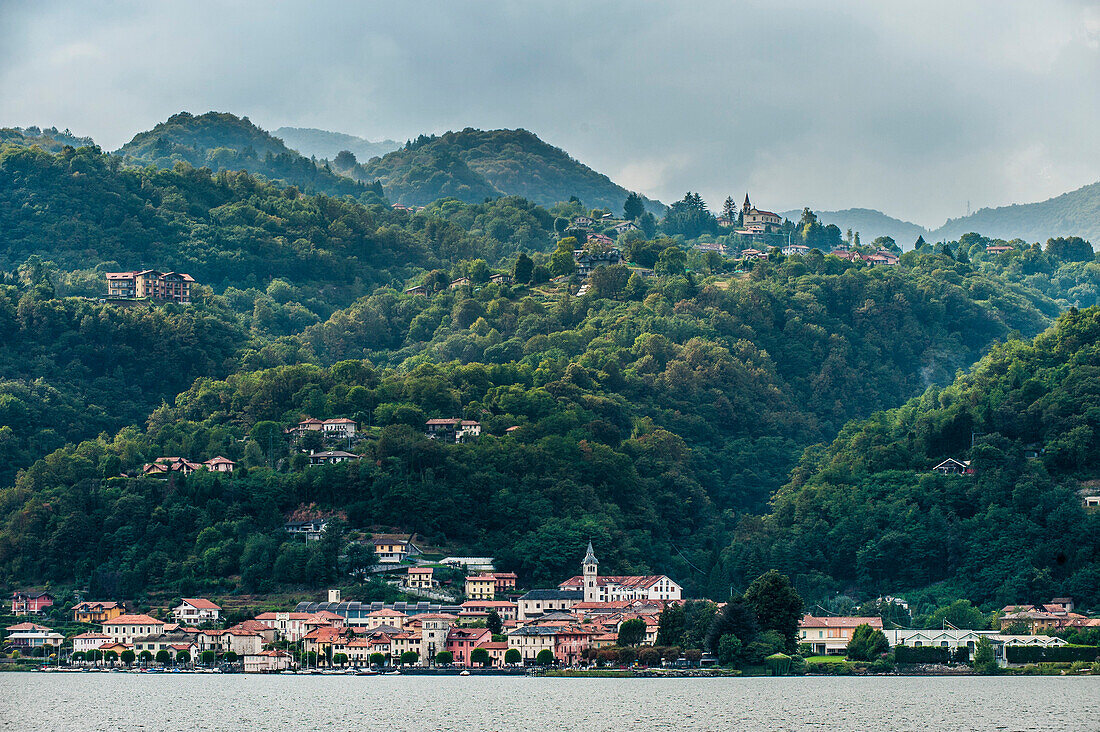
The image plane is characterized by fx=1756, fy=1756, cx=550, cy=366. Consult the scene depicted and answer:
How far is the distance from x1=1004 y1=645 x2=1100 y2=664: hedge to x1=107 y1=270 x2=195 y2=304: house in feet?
310

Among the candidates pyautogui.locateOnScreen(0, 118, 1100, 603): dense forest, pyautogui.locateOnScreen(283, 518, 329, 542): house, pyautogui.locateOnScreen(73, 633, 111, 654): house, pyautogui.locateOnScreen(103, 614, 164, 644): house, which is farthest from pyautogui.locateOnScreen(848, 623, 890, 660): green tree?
pyautogui.locateOnScreen(73, 633, 111, 654): house

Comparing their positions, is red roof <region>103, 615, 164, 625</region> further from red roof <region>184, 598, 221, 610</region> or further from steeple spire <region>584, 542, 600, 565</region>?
steeple spire <region>584, 542, 600, 565</region>

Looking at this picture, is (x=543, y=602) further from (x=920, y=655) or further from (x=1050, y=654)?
(x=1050, y=654)

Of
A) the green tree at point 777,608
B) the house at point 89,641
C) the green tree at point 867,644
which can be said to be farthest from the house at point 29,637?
the green tree at point 867,644

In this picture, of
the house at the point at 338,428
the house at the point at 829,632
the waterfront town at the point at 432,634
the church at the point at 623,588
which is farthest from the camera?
the house at the point at 338,428

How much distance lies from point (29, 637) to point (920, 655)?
4887 centimetres

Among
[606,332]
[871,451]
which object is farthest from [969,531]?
[606,332]

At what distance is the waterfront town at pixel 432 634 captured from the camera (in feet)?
303

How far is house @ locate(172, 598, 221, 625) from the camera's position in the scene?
10100cm

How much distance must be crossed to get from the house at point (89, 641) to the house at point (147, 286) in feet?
214

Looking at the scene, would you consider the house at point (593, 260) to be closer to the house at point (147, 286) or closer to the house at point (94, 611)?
the house at point (147, 286)

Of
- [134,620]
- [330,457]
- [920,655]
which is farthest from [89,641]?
[920,655]

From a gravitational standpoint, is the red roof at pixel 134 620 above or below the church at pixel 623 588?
below

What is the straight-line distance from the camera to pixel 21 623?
100688 mm
